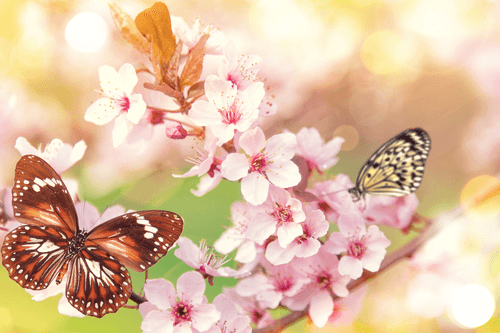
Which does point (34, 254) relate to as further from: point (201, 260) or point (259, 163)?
point (259, 163)

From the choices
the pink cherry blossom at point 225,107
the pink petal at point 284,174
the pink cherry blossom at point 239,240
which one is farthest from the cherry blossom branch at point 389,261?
the pink cherry blossom at point 225,107

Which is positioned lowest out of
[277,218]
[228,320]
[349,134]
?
[228,320]

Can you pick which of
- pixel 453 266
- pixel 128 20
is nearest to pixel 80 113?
pixel 128 20

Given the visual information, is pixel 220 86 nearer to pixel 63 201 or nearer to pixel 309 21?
pixel 63 201

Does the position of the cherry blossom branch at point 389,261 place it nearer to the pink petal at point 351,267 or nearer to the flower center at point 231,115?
the pink petal at point 351,267

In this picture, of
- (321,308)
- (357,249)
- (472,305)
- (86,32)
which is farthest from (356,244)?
(86,32)

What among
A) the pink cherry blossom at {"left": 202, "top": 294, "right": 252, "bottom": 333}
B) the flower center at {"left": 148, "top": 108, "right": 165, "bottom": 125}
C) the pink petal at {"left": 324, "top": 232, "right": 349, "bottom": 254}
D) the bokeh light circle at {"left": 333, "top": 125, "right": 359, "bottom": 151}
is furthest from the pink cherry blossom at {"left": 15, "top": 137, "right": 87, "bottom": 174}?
the bokeh light circle at {"left": 333, "top": 125, "right": 359, "bottom": 151}
